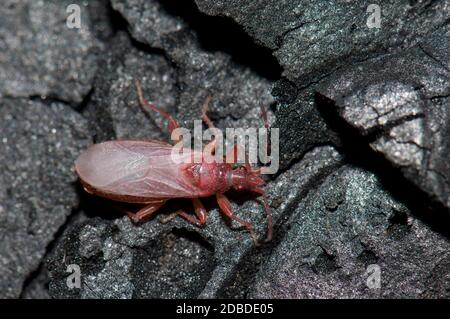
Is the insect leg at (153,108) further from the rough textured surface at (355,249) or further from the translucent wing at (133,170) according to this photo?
the rough textured surface at (355,249)

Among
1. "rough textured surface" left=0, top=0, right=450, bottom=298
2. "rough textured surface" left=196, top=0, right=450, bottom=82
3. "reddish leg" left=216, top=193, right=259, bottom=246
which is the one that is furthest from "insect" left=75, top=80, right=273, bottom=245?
"rough textured surface" left=196, top=0, right=450, bottom=82

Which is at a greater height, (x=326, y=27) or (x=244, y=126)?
(x=326, y=27)

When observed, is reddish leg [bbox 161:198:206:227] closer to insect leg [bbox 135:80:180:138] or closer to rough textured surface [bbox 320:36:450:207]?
insect leg [bbox 135:80:180:138]

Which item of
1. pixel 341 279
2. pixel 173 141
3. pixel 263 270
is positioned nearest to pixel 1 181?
pixel 173 141

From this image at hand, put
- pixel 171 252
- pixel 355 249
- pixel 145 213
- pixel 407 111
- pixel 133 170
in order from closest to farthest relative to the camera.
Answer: pixel 407 111
pixel 355 249
pixel 171 252
pixel 145 213
pixel 133 170

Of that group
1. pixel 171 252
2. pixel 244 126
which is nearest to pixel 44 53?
pixel 244 126

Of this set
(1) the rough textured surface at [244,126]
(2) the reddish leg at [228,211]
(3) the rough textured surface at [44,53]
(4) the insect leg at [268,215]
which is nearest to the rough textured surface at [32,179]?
(1) the rough textured surface at [244,126]

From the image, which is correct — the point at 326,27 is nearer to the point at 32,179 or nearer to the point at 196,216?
the point at 196,216
